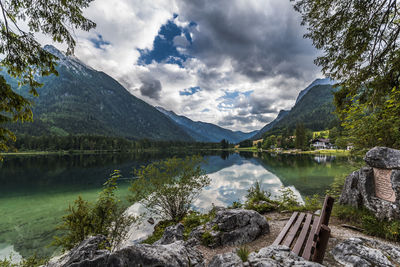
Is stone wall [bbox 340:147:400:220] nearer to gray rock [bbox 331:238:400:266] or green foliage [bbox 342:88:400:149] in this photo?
green foliage [bbox 342:88:400:149]

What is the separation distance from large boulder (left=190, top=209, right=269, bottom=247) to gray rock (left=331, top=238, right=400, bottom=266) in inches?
98.7

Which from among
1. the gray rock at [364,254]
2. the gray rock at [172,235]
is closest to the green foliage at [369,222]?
the gray rock at [364,254]

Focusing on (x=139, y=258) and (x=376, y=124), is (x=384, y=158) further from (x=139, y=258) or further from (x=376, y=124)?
(x=139, y=258)

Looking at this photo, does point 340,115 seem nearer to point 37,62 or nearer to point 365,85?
point 365,85

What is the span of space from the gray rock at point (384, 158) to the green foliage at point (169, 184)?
8.40 meters

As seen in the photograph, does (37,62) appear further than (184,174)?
No

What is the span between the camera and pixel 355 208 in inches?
285

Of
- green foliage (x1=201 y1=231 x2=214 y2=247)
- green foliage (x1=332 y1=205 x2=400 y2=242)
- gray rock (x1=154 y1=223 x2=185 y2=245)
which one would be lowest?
gray rock (x1=154 y1=223 x2=185 y2=245)

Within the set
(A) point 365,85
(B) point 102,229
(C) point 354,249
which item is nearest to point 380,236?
(C) point 354,249

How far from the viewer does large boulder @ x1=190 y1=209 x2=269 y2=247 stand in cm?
627

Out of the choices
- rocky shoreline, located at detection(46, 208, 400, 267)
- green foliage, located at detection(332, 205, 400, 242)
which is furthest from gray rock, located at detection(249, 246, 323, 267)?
green foliage, located at detection(332, 205, 400, 242)

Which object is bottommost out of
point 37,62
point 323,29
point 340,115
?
point 340,115

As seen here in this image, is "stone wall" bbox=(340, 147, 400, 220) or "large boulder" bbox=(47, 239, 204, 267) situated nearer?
"large boulder" bbox=(47, 239, 204, 267)

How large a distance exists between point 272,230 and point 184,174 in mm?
5929
